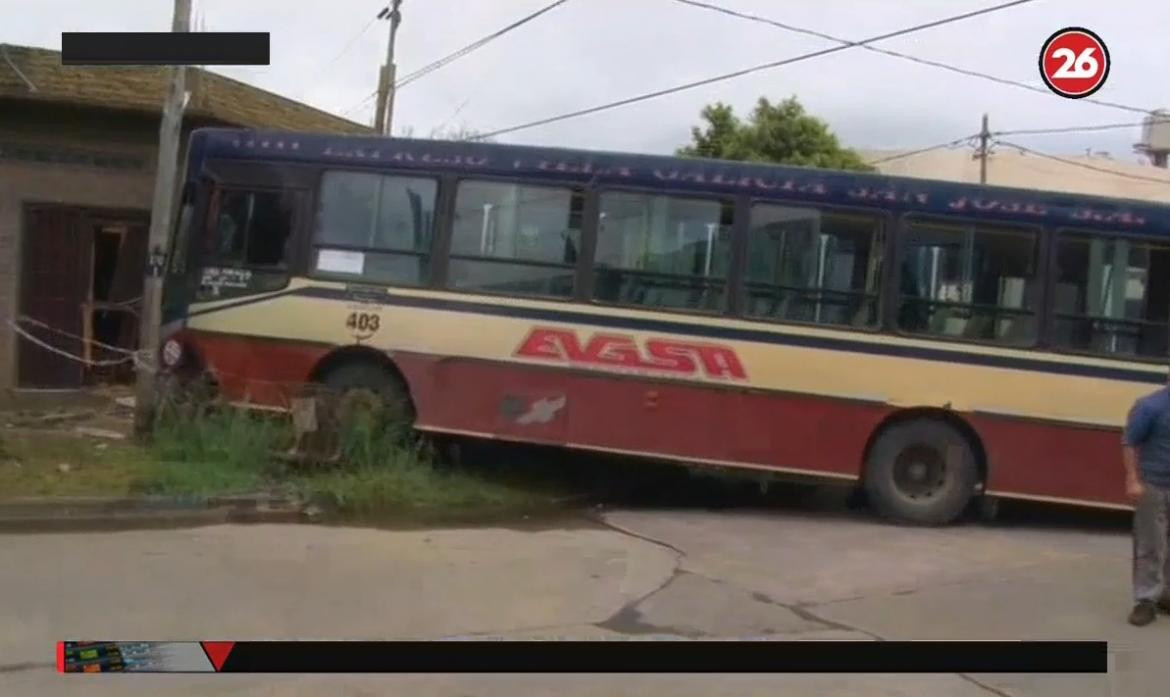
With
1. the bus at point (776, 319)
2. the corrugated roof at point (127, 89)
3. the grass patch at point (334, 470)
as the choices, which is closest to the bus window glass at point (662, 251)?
the bus at point (776, 319)

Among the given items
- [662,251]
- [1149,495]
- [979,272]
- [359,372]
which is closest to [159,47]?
[359,372]

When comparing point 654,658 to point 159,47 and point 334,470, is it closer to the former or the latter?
point 334,470

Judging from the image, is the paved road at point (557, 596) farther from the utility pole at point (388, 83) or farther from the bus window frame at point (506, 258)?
the utility pole at point (388, 83)

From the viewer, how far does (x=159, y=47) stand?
10125 millimetres

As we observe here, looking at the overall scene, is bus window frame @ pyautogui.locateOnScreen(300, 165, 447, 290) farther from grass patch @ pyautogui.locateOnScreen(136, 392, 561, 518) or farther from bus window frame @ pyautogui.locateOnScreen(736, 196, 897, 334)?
bus window frame @ pyautogui.locateOnScreen(736, 196, 897, 334)

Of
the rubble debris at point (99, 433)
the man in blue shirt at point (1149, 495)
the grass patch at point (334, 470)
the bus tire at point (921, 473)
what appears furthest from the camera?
the rubble debris at point (99, 433)

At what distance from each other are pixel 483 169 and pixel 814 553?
437 centimetres

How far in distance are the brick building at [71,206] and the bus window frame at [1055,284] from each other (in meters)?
9.73

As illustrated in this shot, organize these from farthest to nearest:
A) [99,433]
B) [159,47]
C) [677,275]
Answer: [99,433] → [677,275] → [159,47]

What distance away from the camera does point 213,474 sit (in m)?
10.0

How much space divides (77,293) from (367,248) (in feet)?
17.7

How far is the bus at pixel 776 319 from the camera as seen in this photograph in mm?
10734

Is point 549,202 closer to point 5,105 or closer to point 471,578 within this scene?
point 471,578

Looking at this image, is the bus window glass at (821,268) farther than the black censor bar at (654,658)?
Yes
